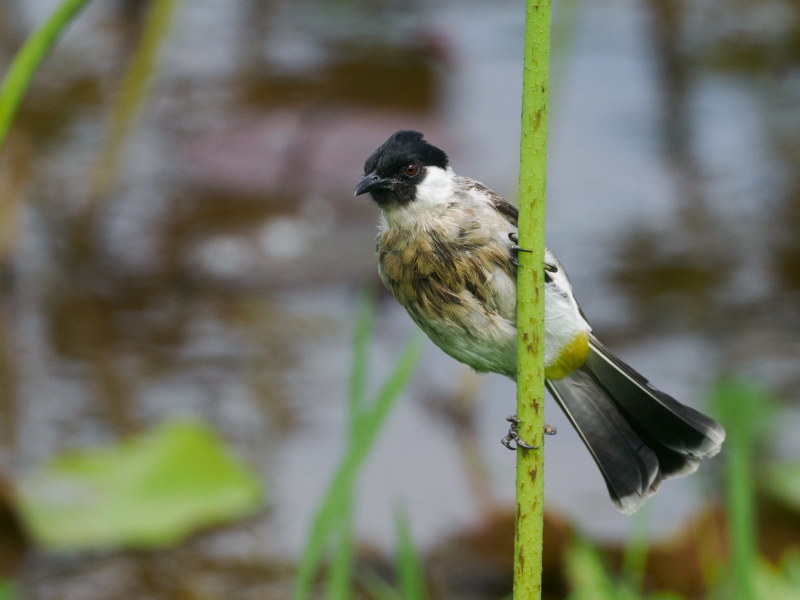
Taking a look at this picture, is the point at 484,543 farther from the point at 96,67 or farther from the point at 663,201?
the point at 96,67

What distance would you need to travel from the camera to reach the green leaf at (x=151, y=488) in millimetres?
4062

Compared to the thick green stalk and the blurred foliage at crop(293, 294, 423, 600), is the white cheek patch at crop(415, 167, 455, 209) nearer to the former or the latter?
the blurred foliage at crop(293, 294, 423, 600)

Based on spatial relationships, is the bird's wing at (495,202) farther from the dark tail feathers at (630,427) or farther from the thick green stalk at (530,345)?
the thick green stalk at (530,345)

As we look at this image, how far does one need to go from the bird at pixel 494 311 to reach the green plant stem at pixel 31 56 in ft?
1.62

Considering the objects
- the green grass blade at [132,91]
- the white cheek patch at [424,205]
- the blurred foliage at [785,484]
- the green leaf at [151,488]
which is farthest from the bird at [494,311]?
the green grass blade at [132,91]

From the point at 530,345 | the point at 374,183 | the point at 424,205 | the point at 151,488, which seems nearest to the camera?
the point at 530,345

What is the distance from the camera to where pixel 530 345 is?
1169 mm

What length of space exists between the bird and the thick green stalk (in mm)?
366

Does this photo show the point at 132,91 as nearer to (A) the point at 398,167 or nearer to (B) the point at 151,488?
(B) the point at 151,488

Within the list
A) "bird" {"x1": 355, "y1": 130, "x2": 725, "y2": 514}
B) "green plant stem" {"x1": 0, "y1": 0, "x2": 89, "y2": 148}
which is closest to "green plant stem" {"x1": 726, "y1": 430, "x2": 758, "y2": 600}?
"bird" {"x1": 355, "y1": 130, "x2": 725, "y2": 514}

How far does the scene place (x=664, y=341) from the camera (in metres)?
5.58

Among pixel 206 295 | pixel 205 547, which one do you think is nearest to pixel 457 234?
pixel 205 547

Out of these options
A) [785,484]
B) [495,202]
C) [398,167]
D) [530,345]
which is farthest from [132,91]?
[530,345]

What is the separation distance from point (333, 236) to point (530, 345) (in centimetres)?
537
